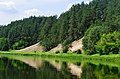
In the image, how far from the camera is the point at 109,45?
107 meters

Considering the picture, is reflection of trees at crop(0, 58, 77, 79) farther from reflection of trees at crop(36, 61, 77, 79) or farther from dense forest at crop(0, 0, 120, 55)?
dense forest at crop(0, 0, 120, 55)

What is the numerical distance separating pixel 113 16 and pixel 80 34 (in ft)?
86.6

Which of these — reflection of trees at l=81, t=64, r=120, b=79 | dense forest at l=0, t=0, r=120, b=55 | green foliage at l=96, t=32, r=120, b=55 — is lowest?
reflection of trees at l=81, t=64, r=120, b=79

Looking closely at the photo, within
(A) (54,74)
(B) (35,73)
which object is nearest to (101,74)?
(A) (54,74)

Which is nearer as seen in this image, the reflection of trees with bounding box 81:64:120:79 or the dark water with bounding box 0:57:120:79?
the reflection of trees with bounding box 81:64:120:79

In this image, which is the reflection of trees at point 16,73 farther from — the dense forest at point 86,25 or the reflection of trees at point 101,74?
the dense forest at point 86,25

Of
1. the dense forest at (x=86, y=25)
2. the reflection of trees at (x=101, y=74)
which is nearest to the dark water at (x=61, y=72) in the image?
the reflection of trees at (x=101, y=74)

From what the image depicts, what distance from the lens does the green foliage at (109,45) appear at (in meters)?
106

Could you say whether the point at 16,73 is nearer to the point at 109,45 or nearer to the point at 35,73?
the point at 35,73

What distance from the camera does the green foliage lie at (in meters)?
106

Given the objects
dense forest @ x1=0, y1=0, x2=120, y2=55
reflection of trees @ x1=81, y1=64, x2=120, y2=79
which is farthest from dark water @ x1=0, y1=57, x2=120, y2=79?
dense forest @ x1=0, y1=0, x2=120, y2=55

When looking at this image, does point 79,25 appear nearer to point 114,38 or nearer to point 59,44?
point 59,44

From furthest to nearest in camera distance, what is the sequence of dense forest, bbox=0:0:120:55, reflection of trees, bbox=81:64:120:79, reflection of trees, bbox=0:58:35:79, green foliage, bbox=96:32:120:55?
1. dense forest, bbox=0:0:120:55
2. green foliage, bbox=96:32:120:55
3. reflection of trees, bbox=81:64:120:79
4. reflection of trees, bbox=0:58:35:79

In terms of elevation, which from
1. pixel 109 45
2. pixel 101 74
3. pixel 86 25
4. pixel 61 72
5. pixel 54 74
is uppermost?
pixel 86 25
